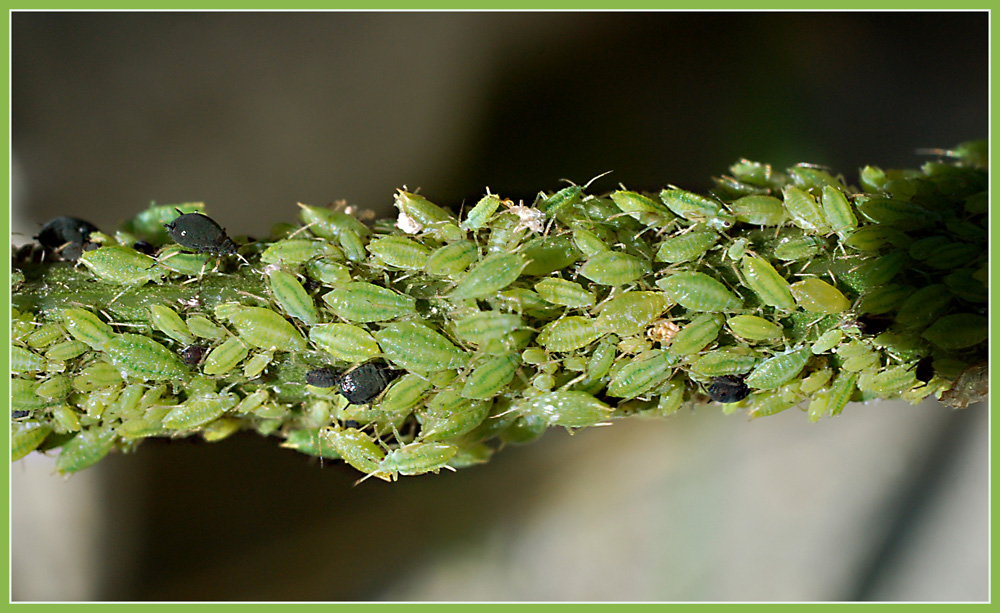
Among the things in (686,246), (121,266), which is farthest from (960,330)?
(121,266)

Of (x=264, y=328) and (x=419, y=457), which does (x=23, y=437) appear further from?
(x=419, y=457)

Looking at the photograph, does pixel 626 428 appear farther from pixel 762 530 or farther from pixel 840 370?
pixel 840 370

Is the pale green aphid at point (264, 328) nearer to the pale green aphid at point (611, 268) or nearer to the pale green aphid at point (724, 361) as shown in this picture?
the pale green aphid at point (611, 268)

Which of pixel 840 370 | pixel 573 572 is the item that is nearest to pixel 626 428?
pixel 573 572

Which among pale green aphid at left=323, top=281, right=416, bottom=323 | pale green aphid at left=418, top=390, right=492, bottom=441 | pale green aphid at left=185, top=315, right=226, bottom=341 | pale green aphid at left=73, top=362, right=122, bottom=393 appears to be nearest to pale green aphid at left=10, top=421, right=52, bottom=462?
pale green aphid at left=73, top=362, right=122, bottom=393

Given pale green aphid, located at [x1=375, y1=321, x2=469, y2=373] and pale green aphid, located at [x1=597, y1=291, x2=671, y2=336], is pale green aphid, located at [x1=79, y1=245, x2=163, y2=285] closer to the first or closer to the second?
pale green aphid, located at [x1=375, y1=321, x2=469, y2=373]

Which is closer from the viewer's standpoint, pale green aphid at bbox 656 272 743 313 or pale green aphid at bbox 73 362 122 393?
pale green aphid at bbox 656 272 743 313
